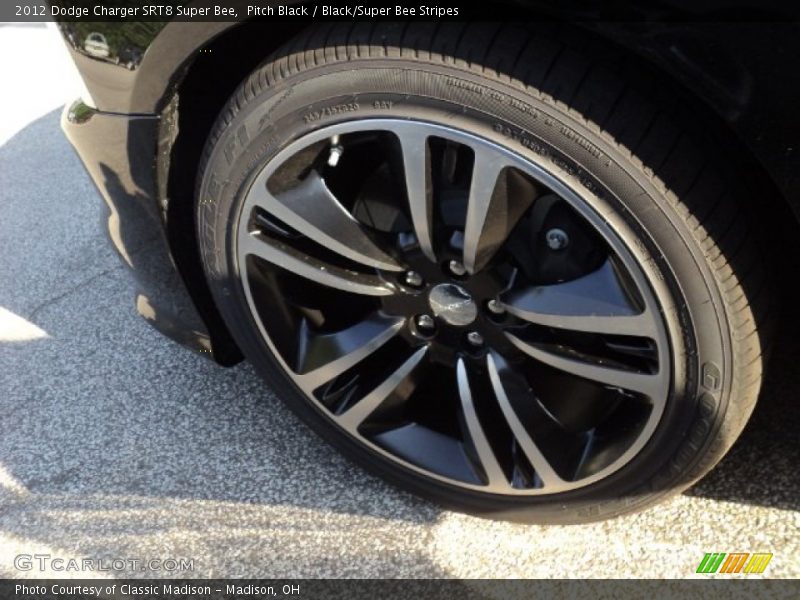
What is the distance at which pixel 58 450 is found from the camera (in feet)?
6.76

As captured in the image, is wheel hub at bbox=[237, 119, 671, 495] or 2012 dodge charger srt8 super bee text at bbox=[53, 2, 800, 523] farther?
wheel hub at bbox=[237, 119, 671, 495]

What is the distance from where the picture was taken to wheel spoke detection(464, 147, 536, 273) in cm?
128

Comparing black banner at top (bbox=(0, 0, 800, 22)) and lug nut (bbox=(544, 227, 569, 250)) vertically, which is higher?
black banner at top (bbox=(0, 0, 800, 22))

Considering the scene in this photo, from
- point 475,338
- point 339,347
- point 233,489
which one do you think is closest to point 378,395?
point 339,347

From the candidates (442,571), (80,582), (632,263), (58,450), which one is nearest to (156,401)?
(58,450)

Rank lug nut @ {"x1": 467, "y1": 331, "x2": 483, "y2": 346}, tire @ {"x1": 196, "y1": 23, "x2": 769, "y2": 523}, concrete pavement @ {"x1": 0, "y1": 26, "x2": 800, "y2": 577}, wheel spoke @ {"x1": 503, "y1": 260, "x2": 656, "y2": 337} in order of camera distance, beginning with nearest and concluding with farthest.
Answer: tire @ {"x1": 196, "y1": 23, "x2": 769, "y2": 523} → wheel spoke @ {"x1": 503, "y1": 260, "x2": 656, "y2": 337} → lug nut @ {"x1": 467, "y1": 331, "x2": 483, "y2": 346} → concrete pavement @ {"x1": 0, "y1": 26, "x2": 800, "y2": 577}

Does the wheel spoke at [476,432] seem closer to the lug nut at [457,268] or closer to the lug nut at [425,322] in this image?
the lug nut at [425,322]

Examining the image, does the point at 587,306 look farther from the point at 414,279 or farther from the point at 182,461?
the point at 182,461

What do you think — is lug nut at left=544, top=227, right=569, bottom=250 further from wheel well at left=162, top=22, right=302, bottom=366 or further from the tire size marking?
wheel well at left=162, top=22, right=302, bottom=366

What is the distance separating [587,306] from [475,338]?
0.89ft

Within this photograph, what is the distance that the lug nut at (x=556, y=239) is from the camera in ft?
4.45

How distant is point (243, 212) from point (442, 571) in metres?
0.84

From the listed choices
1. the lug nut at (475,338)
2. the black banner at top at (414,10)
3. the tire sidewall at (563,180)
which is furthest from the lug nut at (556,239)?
the black banner at top at (414,10)
